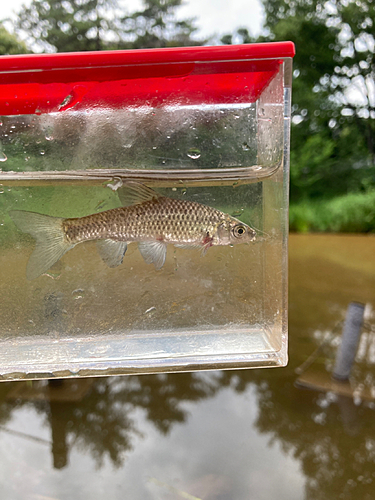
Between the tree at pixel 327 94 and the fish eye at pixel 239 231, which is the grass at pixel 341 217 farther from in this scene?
the fish eye at pixel 239 231

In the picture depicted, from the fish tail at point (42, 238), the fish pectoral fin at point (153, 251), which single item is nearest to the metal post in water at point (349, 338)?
the fish pectoral fin at point (153, 251)

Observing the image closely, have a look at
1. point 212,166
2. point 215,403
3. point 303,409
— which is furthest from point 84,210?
point 303,409

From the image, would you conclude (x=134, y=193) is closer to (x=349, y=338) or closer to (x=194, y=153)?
(x=194, y=153)

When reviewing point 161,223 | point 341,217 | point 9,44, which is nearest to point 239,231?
point 161,223

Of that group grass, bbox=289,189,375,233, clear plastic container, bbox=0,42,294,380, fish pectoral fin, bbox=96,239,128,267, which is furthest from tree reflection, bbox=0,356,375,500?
grass, bbox=289,189,375,233

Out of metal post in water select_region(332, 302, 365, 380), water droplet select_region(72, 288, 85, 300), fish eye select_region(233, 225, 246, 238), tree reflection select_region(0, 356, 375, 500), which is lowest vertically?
tree reflection select_region(0, 356, 375, 500)

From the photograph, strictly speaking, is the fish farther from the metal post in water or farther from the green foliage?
the green foliage

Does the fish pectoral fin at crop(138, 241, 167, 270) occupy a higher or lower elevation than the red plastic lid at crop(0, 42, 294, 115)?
lower

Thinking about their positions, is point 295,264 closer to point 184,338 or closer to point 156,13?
point 184,338

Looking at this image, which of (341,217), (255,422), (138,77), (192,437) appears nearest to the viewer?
(138,77)
